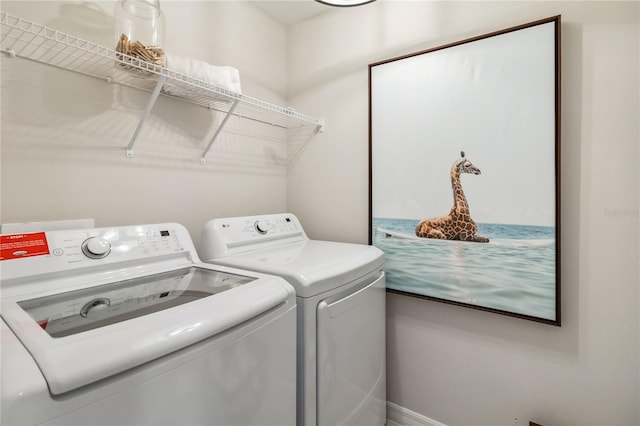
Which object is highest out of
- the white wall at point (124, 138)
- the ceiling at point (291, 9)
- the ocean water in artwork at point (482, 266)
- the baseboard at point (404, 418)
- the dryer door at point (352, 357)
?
the ceiling at point (291, 9)

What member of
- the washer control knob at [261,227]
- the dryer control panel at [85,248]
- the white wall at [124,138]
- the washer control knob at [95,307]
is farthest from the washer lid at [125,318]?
the washer control knob at [261,227]

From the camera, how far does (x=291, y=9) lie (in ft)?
7.04

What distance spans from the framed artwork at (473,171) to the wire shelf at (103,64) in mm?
743

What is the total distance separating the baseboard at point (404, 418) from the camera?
177 cm

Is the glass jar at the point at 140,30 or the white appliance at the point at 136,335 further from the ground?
the glass jar at the point at 140,30

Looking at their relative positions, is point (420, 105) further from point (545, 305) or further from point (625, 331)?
point (625, 331)

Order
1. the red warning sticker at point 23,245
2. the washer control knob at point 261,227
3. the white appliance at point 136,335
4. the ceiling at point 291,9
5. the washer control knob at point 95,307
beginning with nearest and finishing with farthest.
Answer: the white appliance at point 136,335, the washer control knob at point 95,307, the red warning sticker at point 23,245, the washer control knob at point 261,227, the ceiling at point 291,9

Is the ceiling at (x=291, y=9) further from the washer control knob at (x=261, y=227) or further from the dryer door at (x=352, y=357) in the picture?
the dryer door at (x=352, y=357)

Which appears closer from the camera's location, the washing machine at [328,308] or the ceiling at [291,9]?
the washing machine at [328,308]

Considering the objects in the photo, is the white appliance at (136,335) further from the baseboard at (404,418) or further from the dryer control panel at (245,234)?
the baseboard at (404,418)

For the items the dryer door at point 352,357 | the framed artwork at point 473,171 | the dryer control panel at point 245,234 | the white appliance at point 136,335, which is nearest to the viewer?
the white appliance at point 136,335

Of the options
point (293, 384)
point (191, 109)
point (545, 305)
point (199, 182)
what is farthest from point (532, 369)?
point (191, 109)

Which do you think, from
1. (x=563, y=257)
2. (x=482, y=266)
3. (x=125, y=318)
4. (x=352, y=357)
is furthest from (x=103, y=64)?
(x=563, y=257)

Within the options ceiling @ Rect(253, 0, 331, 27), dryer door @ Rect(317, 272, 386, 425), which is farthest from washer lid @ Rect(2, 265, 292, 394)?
ceiling @ Rect(253, 0, 331, 27)
